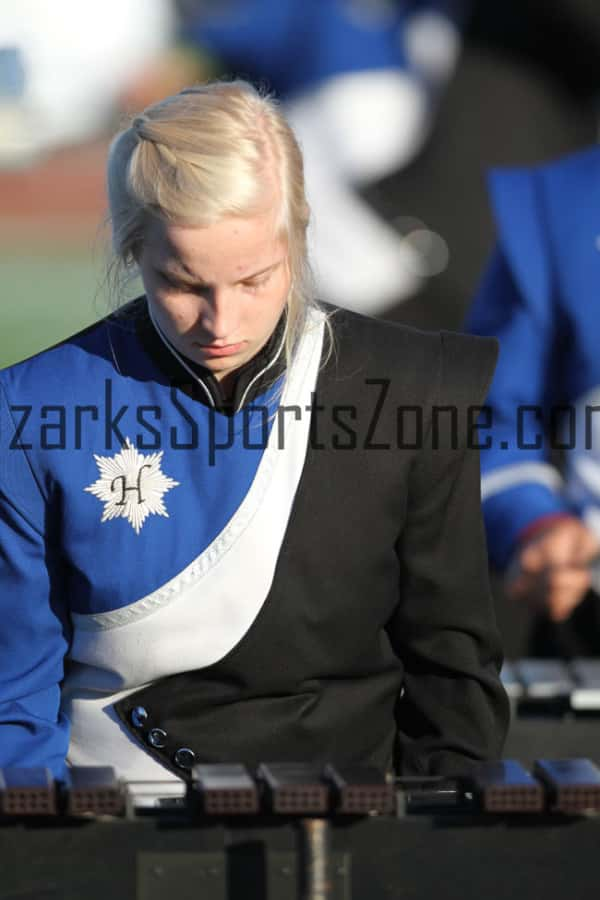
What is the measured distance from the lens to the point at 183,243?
2094 mm

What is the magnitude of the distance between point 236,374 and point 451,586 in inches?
15.3

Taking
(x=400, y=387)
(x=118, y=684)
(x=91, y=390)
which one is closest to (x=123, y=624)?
(x=118, y=684)

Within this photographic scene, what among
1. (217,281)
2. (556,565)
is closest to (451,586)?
(217,281)

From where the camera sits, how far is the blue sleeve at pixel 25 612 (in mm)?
2256

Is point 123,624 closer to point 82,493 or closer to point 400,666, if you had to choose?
point 82,493

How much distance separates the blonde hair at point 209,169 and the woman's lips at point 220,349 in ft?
0.38

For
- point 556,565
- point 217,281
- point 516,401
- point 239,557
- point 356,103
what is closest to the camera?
point 217,281

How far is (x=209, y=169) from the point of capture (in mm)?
2109

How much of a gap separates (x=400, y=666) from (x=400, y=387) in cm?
37

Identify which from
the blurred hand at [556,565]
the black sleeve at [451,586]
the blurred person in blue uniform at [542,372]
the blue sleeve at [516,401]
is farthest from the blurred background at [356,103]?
the black sleeve at [451,586]

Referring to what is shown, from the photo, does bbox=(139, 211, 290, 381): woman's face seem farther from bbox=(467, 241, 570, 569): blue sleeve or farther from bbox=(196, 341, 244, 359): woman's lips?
bbox=(467, 241, 570, 569): blue sleeve

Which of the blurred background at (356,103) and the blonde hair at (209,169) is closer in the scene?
the blonde hair at (209,169)

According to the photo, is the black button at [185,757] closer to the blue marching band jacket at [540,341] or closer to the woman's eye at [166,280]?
the woman's eye at [166,280]

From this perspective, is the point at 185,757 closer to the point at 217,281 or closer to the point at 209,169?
the point at 217,281
